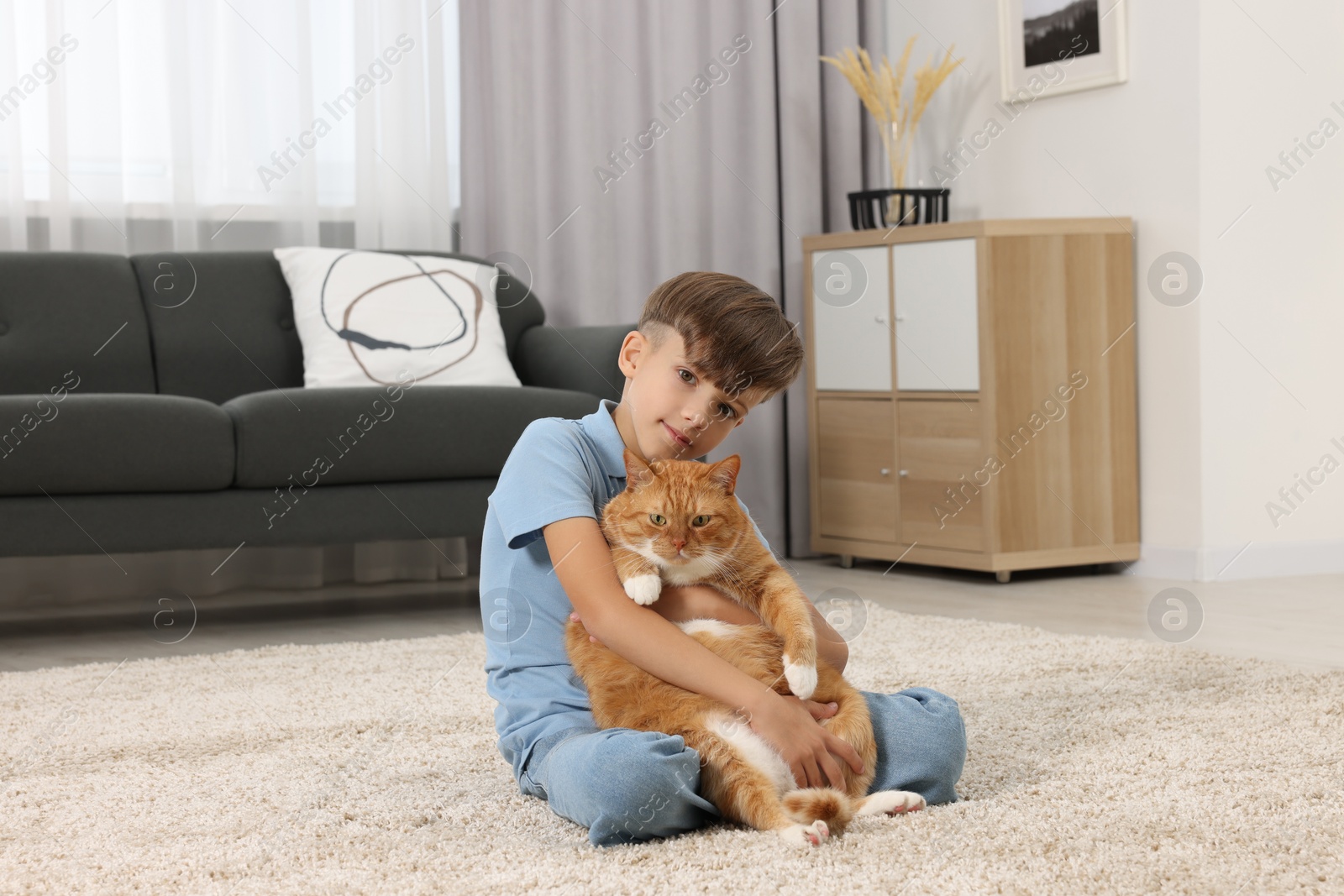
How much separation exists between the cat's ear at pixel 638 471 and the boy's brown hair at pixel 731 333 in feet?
0.40

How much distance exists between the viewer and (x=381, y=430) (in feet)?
8.66

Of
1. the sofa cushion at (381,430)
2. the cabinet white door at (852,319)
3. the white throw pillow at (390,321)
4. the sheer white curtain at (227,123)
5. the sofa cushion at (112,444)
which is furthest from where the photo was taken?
the cabinet white door at (852,319)

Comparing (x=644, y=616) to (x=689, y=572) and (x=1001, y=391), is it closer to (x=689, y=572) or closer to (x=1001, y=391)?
(x=689, y=572)

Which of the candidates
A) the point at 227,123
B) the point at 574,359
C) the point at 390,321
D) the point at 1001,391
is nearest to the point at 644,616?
the point at 574,359

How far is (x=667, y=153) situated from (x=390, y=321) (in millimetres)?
1153

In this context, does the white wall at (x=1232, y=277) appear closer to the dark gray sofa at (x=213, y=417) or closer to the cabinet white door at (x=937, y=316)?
the cabinet white door at (x=937, y=316)

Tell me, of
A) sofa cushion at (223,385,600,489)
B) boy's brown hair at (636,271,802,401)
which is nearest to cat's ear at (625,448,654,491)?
boy's brown hair at (636,271,802,401)

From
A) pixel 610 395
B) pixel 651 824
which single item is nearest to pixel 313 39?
pixel 610 395

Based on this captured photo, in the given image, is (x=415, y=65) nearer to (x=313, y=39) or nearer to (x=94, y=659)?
(x=313, y=39)

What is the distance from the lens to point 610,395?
9.64 feet

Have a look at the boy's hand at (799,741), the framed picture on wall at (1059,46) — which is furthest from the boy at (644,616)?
the framed picture on wall at (1059,46)

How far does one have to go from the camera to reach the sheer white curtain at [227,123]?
3.20 metres

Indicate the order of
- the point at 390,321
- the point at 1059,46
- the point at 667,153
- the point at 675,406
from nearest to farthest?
the point at 675,406 < the point at 390,321 < the point at 1059,46 < the point at 667,153

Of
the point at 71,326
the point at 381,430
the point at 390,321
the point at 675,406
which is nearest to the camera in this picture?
the point at 675,406
